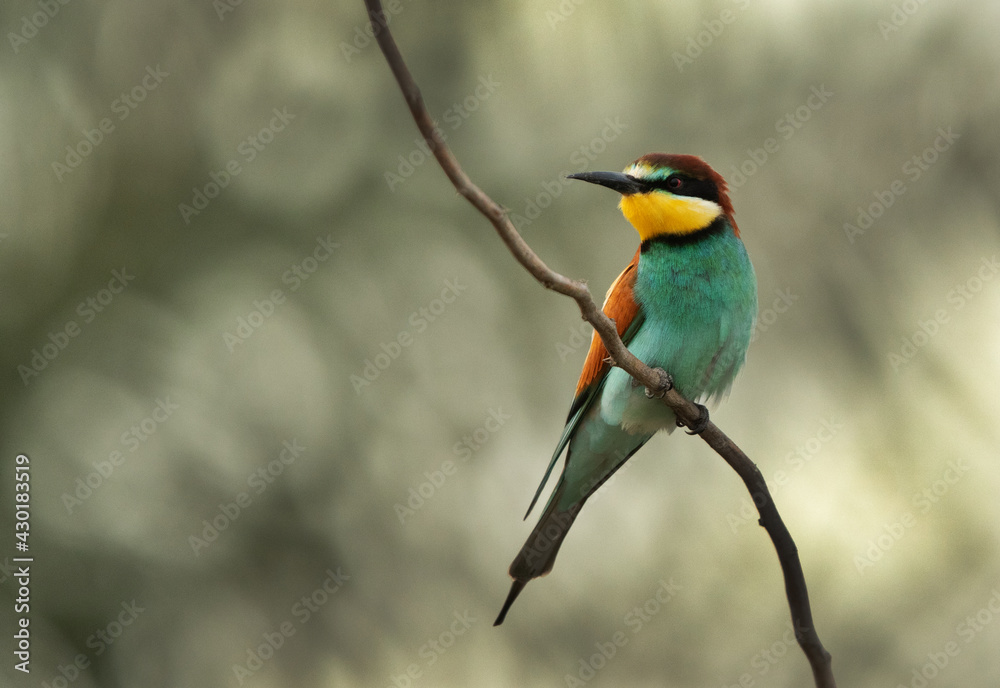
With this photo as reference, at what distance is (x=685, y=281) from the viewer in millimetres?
2314

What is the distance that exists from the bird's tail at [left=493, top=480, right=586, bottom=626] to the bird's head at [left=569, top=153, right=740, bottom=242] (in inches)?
29.1

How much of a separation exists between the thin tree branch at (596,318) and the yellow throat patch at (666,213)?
64 cm

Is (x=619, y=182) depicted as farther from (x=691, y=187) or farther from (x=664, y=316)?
(x=664, y=316)

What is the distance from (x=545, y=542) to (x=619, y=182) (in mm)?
898

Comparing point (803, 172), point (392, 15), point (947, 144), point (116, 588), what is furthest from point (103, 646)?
point (947, 144)

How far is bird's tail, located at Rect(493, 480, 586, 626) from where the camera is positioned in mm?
2057

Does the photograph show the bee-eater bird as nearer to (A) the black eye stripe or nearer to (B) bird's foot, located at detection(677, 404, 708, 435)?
(A) the black eye stripe

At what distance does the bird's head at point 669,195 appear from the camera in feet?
7.27

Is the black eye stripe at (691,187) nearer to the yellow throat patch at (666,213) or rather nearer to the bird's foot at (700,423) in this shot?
the yellow throat patch at (666,213)

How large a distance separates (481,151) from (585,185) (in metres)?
0.52

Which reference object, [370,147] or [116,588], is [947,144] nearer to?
[370,147]

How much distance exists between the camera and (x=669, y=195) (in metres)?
2.25

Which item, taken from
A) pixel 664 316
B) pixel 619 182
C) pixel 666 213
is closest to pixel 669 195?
pixel 666 213

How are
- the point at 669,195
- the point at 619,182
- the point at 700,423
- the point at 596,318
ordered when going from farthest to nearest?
the point at 669,195
the point at 619,182
the point at 700,423
the point at 596,318
